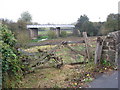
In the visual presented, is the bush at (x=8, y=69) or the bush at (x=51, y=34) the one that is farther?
the bush at (x=51, y=34)

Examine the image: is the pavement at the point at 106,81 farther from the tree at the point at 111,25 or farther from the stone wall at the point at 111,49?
the tree at the point at 111,25

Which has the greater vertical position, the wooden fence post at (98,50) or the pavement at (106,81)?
the wooden fence post at (98,50)

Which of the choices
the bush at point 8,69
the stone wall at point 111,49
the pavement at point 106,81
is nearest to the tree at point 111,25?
the stone wall at point 111,49

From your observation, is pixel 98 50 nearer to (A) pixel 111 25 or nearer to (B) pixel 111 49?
(B) pixel 111 49

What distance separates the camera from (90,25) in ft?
105

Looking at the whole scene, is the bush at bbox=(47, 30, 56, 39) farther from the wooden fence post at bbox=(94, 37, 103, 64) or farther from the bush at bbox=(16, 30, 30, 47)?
the wooden fence post at bbox=(94, 37, 103, 64)

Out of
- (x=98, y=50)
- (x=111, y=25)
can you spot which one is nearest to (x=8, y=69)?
(x=98, y=50)

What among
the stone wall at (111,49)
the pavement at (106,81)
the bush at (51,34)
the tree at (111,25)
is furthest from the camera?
the bush at (51,34)

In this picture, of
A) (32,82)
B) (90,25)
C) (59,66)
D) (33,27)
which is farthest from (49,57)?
(33,27)

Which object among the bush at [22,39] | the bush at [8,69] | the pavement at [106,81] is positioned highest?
the bush at [22,39]

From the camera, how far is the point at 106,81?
4133 mm

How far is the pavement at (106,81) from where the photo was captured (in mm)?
3858

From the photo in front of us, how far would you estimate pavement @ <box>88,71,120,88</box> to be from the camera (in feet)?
12.7

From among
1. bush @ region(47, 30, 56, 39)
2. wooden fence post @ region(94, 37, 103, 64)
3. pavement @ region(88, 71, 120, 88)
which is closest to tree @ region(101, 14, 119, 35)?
bush @ region(47, 30, 56, 39)
